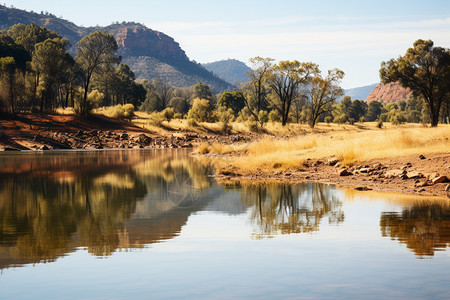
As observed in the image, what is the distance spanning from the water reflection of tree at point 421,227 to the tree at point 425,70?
4577cm

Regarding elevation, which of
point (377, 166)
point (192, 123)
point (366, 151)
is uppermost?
point (192, 123)

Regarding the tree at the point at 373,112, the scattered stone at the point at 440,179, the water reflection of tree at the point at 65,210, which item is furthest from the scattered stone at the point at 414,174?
the tree at the point at 373,112

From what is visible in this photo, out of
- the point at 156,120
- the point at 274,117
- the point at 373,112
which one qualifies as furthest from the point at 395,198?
the point at 373,112

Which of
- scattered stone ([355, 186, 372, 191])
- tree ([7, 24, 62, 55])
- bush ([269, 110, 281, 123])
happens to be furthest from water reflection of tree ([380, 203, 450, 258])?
tree ([7, 24, 62, 55])

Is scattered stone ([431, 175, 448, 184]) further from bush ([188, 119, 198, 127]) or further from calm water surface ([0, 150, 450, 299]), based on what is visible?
bush ([188, 119, 198, 127])

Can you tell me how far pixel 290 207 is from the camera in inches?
488

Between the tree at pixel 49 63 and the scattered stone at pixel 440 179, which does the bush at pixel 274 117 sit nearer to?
the tree at pixel 49 63

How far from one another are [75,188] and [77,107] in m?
48.7

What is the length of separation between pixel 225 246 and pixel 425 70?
53045mm

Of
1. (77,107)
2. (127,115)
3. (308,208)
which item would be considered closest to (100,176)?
(308,208)

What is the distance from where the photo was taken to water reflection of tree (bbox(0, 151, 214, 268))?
314 inches

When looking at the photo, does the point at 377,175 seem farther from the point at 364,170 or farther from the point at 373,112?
the point at 373,112

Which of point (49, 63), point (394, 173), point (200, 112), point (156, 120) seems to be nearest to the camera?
point (394, 173)

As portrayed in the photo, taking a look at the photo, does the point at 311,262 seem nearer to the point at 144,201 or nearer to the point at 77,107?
the point at 144,201
